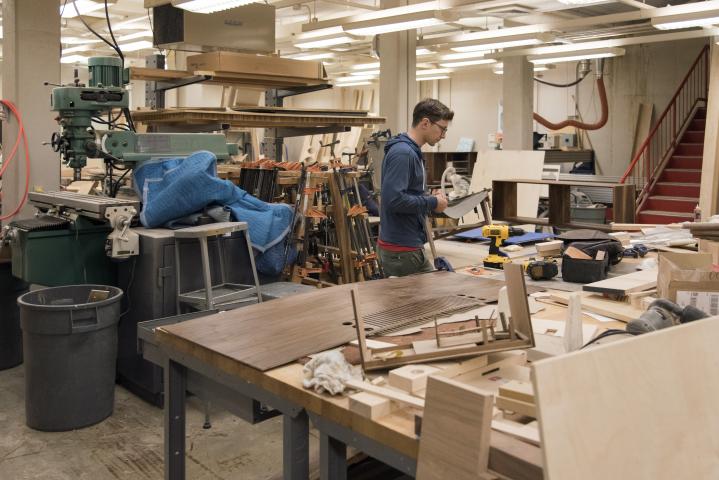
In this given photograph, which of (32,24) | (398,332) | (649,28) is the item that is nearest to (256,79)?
(32,24)

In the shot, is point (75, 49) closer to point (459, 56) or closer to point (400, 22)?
point (459, 56)

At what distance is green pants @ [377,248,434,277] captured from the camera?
348cm

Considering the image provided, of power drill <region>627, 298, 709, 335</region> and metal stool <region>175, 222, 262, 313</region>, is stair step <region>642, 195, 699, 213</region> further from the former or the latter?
power drill <region>627, 298, 709, 335</region>

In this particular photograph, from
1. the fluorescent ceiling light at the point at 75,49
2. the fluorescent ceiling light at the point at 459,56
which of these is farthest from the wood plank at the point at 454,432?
the fluorescent ceiling light at the point at 75,49

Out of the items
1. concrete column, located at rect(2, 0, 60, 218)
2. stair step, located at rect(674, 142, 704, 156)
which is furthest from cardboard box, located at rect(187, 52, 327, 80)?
stair step, located at rect(674, 142, 704, 156)

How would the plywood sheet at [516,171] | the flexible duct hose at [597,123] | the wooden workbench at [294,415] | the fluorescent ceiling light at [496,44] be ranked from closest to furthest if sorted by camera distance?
1. the wooden workbench at [294,415]
2. the fluorescent ceiling light at [496,44]
3. the plywood sheet at [516,171]
4. the flexible duct hose at [597,123]

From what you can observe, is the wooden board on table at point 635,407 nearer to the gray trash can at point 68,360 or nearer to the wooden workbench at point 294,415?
the wooden workbench at point 294,415

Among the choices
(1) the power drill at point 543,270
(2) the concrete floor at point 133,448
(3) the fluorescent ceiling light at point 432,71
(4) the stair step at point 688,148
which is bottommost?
(2) the concrete floor at point 133,448

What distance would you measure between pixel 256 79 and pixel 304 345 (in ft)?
13.4

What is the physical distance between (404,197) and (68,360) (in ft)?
5.65

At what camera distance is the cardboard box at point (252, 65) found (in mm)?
5117

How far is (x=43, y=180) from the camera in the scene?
4984 mm

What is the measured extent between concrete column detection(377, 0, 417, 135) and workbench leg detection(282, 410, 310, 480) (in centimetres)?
613

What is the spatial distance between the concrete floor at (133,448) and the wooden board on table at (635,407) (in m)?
1.84
